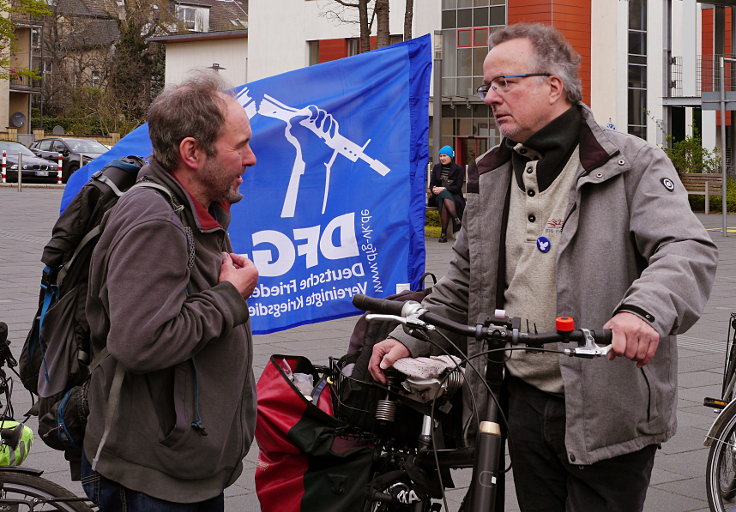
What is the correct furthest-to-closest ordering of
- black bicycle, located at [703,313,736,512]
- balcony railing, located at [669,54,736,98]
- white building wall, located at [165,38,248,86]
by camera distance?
white building wall, located at [165,38,248,86] → balcony railing, located at [669,54,736,98] → black bicycle, located at [703,313,736,512]

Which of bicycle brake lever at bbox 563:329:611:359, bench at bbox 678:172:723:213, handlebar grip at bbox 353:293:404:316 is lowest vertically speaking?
bicycle brake lever at bbox 563:329:611:359

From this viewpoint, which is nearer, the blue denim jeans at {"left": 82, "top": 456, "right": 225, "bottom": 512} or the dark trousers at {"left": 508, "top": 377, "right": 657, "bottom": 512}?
the blue denim jeans at {"left": 82, "top": 456, "right": 225, "bottom": 512}

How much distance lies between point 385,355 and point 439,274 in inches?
426

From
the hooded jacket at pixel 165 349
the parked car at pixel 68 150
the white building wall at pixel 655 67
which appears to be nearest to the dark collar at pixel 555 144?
the hooded jacket at pixel 165 349

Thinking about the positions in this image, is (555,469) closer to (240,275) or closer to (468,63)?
(240,275)

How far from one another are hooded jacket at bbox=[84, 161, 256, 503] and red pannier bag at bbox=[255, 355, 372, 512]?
623 mm

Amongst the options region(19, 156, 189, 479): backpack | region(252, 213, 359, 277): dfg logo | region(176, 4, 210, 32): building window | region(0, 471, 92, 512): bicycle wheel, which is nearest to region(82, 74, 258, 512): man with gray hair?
region(19, 156, 189, 479): backpack

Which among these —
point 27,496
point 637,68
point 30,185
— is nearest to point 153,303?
point 27,496

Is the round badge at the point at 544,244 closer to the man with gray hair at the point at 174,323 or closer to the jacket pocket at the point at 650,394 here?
the jacket pocket at the point at 650,394

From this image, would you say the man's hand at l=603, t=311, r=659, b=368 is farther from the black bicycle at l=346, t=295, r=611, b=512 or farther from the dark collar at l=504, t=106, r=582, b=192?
the dark collar at l=504, t=106, r=582, b=192

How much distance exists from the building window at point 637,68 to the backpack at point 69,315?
4054 cm

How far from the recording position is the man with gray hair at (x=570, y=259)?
9.71 feet

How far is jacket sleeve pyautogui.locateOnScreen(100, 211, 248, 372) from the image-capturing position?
2.72m

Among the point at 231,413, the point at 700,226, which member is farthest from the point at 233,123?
the point at 700,226
